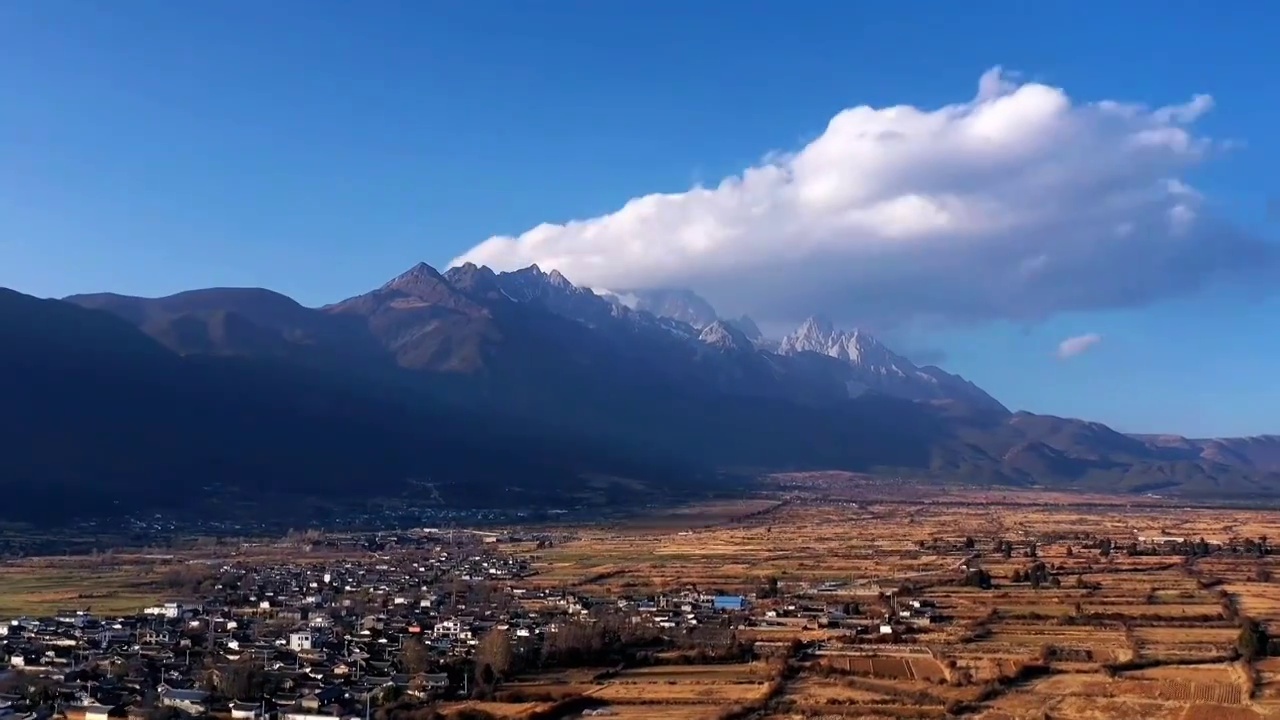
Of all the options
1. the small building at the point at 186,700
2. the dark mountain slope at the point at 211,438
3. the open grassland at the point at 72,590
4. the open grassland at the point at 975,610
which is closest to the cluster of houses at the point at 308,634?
the small building at the point at 186,700

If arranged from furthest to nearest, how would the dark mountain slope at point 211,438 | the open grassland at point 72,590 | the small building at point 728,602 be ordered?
the dark mountain slope at point 211,438, the small building at point 728,602, the open grassland at point 72,590

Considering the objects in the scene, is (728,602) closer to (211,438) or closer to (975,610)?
(975,610)

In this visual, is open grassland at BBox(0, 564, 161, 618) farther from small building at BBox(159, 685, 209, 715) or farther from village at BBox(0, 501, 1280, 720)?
small building at BBox(159, 685, 209, 715)

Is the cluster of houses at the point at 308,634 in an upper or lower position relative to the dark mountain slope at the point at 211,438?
lower

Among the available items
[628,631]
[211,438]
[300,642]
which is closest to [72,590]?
[300,642]

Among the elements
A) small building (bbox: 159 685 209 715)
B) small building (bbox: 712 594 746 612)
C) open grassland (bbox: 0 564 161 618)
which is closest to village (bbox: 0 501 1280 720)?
small building (bbox: 159 685 209 715)

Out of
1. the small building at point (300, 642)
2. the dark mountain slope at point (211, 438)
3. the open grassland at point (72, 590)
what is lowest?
the open grassland at point (72, 590)

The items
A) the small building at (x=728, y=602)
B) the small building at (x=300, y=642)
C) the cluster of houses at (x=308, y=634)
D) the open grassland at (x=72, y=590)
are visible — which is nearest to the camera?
the cluster of houses at (x=308, y=634)

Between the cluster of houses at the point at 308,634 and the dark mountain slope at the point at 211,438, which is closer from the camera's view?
the cluster of houses at the point at 308,634

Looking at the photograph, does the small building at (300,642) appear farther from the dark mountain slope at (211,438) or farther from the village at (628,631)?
the dark mountain slope at (211,438)
